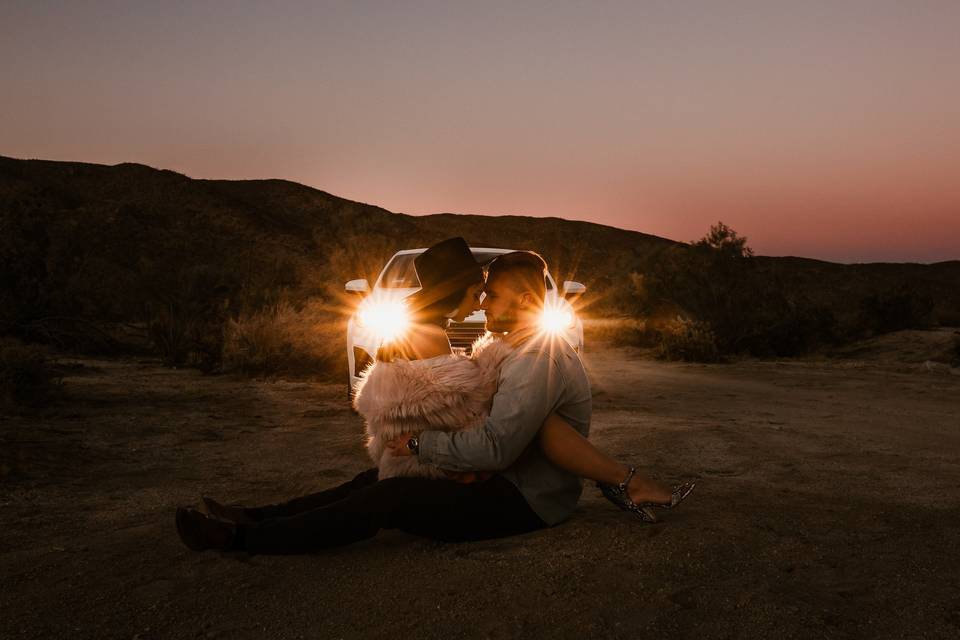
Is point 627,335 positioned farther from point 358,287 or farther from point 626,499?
point 626,499

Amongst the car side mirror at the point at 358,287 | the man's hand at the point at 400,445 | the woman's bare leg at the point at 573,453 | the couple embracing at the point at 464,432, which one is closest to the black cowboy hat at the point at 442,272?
the couple embracing at the point at 464,432

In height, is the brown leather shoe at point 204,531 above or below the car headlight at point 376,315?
below

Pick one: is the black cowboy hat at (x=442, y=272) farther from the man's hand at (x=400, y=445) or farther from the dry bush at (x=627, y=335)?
the dry bush at (x=627, y=335)

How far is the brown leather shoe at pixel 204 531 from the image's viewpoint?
10.1ft

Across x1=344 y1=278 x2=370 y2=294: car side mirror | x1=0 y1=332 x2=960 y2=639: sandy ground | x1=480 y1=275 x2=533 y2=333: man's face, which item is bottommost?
x1=0 y1=332 x2=960 y2=639: sandy ground

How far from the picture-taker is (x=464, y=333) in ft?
23.3

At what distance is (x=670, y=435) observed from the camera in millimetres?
6305

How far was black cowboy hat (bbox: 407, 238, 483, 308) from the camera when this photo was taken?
9.63ft

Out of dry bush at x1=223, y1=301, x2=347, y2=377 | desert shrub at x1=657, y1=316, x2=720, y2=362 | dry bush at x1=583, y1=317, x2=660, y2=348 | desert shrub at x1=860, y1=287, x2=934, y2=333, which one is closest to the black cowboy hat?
dry bush at x1=223, y1=301, x2=347, y2=377

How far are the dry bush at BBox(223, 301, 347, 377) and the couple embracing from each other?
26.6 ft

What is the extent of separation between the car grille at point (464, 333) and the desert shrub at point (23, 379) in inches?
174

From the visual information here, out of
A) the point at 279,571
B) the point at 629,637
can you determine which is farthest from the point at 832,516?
the point at 279,571

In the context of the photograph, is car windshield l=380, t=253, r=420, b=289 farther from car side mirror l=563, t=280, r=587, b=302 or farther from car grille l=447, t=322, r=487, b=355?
car side mirror l=563, t=280, r=587, b=302

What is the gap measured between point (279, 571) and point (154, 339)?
36.3 feet
